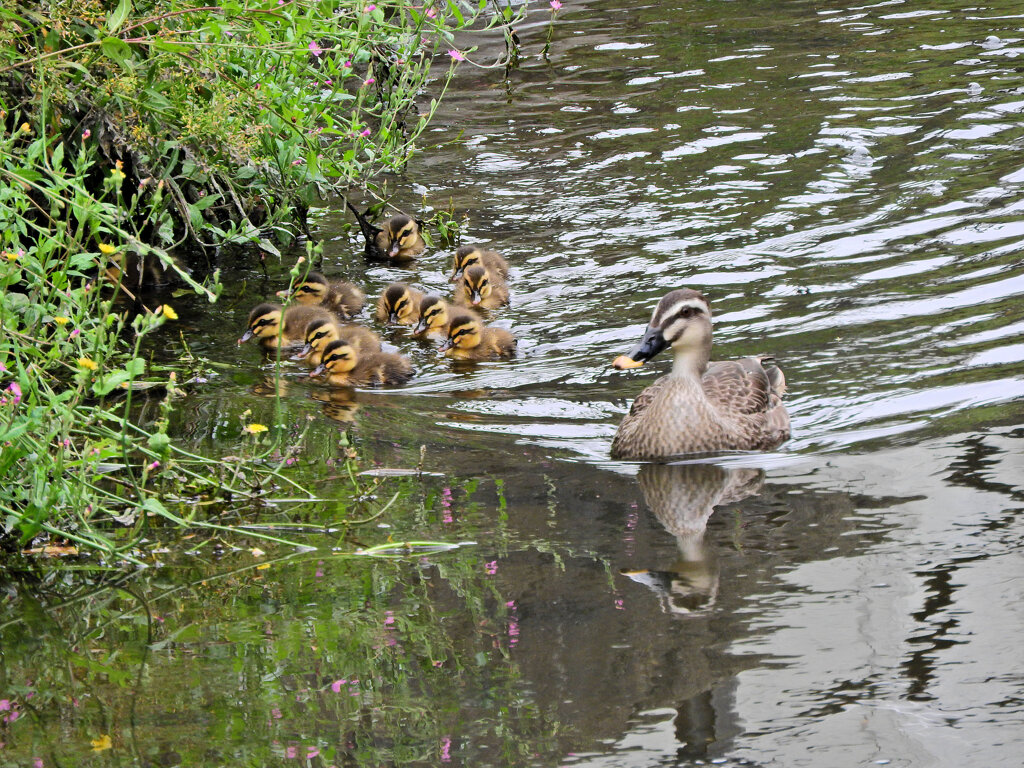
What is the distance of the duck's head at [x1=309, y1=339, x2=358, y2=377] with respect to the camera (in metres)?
6.81

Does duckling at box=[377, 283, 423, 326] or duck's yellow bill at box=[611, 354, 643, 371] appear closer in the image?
duck's yellow bill at box=[611, 354, 643, 371]

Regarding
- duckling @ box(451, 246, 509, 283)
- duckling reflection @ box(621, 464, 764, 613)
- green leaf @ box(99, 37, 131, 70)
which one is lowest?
duckling reflection @ box(621, 464, 764, 613)

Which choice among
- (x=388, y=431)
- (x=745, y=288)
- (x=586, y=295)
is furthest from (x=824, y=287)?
(x=388, y=431)

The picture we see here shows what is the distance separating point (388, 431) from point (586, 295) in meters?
2.13

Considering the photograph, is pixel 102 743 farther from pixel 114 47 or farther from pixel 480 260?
pixel 480 260

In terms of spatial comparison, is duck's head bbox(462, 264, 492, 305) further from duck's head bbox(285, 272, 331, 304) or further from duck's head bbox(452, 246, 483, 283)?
duck's head bbox(285, 272, 331, 304)

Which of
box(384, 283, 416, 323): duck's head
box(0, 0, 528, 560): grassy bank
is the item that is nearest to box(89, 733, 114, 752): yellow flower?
box(0, 0, 528, 560): grassy bank

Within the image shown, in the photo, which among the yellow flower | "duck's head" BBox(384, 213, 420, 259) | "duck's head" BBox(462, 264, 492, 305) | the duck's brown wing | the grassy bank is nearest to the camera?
the yellow flower

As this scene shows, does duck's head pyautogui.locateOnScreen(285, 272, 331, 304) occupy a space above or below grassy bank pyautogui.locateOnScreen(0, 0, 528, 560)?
below

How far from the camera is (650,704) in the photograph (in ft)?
11.2

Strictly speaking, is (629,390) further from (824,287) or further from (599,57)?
(599,57)

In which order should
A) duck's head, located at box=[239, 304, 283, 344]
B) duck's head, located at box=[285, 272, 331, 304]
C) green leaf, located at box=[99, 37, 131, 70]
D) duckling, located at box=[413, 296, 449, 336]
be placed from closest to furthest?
green leaf, located at box=[99, 37, 131, 70] → duck's head, located at box=[239, 304, 283, 344] → duckling, located at box=[413, 296, 449, 336] → duck's head, located at box=[285, 272, 331, 304]

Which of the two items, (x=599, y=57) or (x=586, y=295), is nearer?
(x=586, y=295)

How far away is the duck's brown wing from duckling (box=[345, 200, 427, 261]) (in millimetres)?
2660
